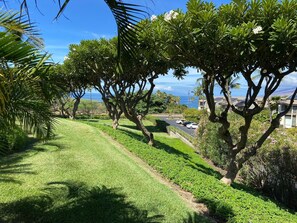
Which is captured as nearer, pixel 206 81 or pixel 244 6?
pixel 244 6

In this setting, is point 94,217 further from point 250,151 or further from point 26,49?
point 250,151

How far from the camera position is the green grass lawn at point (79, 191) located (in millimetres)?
5027

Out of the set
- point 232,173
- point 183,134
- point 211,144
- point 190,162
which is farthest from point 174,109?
point 232,173

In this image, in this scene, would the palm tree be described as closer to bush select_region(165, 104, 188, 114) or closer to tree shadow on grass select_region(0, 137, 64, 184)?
tree shadow on grass select_region(0, 137, 64, 184)

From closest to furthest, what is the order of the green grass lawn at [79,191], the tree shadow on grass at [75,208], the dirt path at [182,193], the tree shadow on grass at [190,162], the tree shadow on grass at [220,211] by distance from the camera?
the tree shadow on grass at [75,208] < the green grass lawn at [79,191] < the tree shadow on grass at [220,211] < the dirt path at [182,193] < the tree shadow on grass at [190,162]

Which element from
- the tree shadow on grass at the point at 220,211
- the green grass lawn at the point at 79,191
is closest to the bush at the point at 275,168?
the tree shadow on grass at the point at 220,211

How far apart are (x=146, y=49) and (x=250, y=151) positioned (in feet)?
14.9

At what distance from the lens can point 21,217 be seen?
15.6 ft

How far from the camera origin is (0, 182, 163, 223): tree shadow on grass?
4.82 metres

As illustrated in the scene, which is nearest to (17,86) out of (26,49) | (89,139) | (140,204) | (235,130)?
(26,49)

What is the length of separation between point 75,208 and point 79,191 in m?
0.81

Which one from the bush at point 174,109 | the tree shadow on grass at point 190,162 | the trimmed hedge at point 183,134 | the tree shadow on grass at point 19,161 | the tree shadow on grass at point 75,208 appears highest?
the bush at point 174,109

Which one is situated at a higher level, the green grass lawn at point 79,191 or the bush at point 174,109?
the bush at point 174,109

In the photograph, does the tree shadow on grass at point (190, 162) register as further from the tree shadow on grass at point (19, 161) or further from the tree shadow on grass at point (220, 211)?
the tree shadow on grass at point (19, 161)
